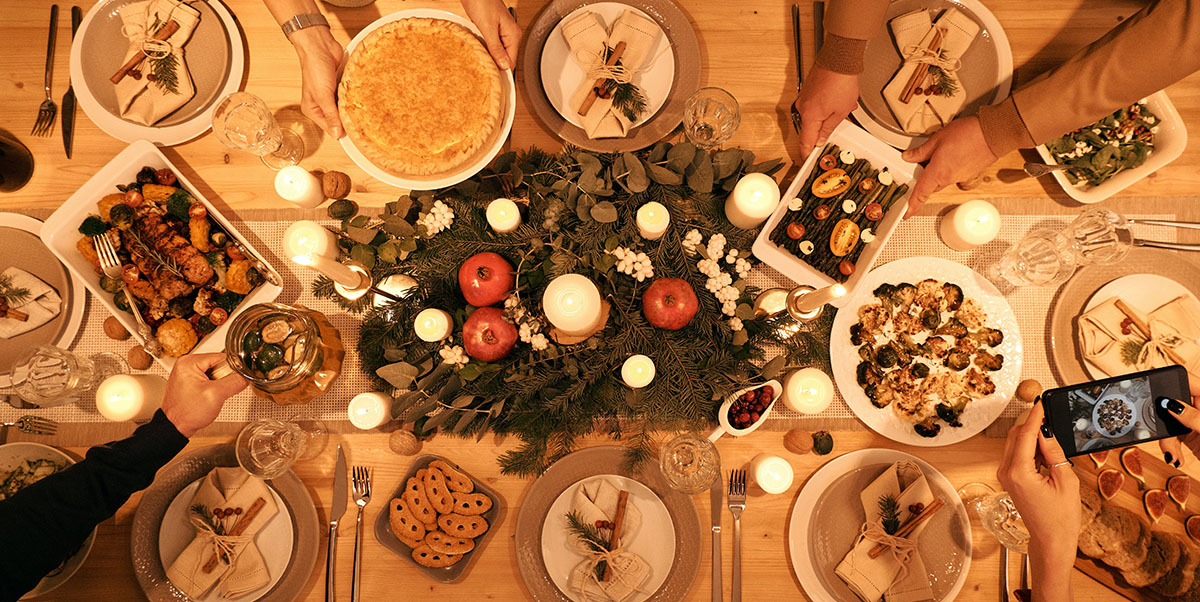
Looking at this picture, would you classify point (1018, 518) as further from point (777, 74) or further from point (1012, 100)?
point (777, 74)

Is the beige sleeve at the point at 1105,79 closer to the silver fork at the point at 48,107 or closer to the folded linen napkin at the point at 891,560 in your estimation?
the folded linen napkin at the point at 891,560

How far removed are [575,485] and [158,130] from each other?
1309 millimetres

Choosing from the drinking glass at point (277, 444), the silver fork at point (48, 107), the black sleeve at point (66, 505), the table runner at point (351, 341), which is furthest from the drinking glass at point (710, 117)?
the silver fork at point (48, 107)

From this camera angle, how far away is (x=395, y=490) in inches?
50.1

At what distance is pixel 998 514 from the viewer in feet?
4.11

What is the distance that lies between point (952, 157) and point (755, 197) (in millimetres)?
458

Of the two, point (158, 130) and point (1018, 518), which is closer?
point (1018, 518)

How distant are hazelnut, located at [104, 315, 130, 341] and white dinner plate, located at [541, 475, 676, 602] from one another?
42.4 inches

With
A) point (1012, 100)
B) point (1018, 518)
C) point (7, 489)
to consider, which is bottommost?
point (7, 489)

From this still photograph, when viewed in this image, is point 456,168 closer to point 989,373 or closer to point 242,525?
point 242,525

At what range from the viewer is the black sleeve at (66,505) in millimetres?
1109

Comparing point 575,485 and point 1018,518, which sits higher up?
point 1018,518

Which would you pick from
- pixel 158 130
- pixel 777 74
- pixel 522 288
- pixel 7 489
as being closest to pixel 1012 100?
pixel 777 74

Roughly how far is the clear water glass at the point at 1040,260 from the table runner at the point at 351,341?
27 millimetres
